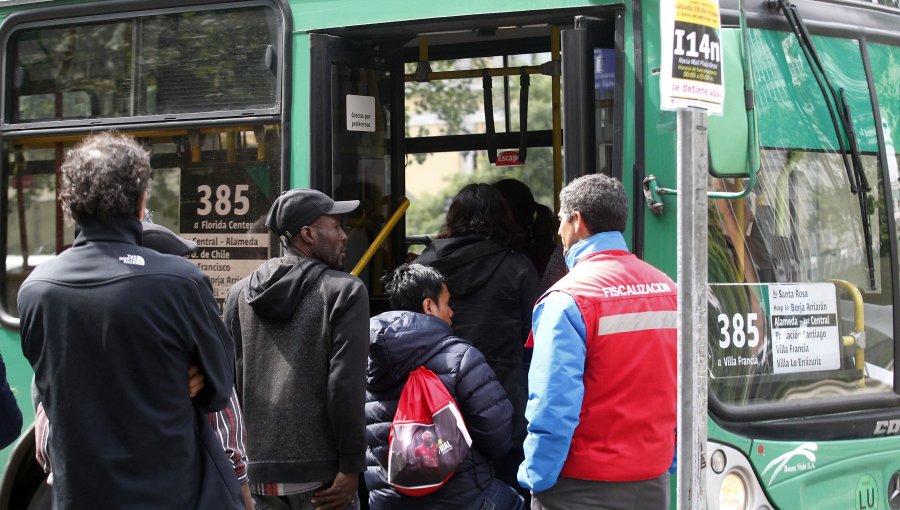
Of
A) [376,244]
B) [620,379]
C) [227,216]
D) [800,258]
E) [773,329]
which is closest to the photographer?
[620,379]

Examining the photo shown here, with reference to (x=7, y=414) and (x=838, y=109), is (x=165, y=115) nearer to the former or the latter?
(x=7, y=414)

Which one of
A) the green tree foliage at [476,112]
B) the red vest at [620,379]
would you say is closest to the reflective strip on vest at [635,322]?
the red vest at [620,379]

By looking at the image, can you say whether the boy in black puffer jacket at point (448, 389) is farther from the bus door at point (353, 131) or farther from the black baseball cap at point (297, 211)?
the bus door at point (353, 131)

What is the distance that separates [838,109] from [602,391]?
5.08ft

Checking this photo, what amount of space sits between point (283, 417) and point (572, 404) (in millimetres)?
1001

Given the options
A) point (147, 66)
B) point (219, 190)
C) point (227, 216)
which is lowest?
point (227, 216)

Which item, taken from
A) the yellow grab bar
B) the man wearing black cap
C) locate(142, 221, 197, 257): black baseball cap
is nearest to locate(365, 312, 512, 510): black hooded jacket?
the man wearing black cap

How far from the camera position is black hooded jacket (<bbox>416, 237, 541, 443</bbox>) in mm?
4340

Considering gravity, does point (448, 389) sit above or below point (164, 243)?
below

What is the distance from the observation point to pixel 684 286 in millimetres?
2836

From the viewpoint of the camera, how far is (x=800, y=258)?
4074mm

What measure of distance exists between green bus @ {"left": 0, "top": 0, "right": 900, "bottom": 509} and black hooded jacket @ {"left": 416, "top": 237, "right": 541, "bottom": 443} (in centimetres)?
51

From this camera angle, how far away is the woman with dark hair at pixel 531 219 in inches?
218

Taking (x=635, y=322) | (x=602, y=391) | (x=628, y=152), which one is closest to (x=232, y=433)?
(x=602, y=391)
